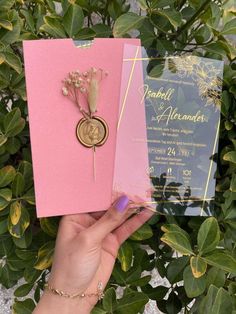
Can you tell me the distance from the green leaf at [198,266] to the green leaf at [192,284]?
5 centimetres

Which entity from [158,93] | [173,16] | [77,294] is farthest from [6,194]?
[173,16]

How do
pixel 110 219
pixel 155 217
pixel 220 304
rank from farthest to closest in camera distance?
pixel 155 217, pixel 110 219, pixel 220 304

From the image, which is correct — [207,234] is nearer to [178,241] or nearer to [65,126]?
[178,241]

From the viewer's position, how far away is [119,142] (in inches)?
31.2

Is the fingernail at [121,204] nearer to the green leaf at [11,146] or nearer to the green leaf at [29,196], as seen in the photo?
the green leaf at [29,196]

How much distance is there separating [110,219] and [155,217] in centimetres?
14

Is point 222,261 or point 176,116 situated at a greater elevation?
point 176,116

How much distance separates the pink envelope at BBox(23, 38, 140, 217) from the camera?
2.51 feet

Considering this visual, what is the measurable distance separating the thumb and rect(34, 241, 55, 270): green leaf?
0.50 ft

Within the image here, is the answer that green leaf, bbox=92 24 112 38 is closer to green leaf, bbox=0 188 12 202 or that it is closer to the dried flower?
the dried flower

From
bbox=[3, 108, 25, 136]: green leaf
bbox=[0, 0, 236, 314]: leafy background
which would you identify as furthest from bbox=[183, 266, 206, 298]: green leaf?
bbox=[3, 108, 25, 136]: green leaf

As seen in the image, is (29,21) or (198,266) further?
(29,21)

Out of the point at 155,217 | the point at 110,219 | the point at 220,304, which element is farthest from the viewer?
the point at 155,217

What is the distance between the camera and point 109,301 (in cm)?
77
